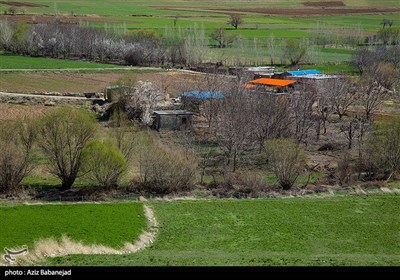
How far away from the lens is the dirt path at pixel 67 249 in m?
24.2

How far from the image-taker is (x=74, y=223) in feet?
96.5

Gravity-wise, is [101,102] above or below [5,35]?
below

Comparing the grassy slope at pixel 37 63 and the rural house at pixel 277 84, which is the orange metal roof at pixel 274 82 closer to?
the rural house at pixel 277 84

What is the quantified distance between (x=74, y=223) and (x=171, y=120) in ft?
80.3

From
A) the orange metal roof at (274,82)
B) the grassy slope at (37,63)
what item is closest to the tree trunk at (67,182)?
the orange metal roof at (274,82)

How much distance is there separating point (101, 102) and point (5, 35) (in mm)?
38471

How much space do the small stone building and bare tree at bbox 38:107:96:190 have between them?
633 inches

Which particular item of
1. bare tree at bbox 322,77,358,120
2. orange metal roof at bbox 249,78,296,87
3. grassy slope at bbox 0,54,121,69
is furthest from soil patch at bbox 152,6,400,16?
bare tree at bbox 322,77,358,120

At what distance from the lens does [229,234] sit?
30109 mm

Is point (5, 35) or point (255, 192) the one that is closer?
point (255, 192)

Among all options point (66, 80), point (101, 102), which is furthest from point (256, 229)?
point (66, 80)

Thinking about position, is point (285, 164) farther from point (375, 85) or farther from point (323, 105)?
point (375, 85)
